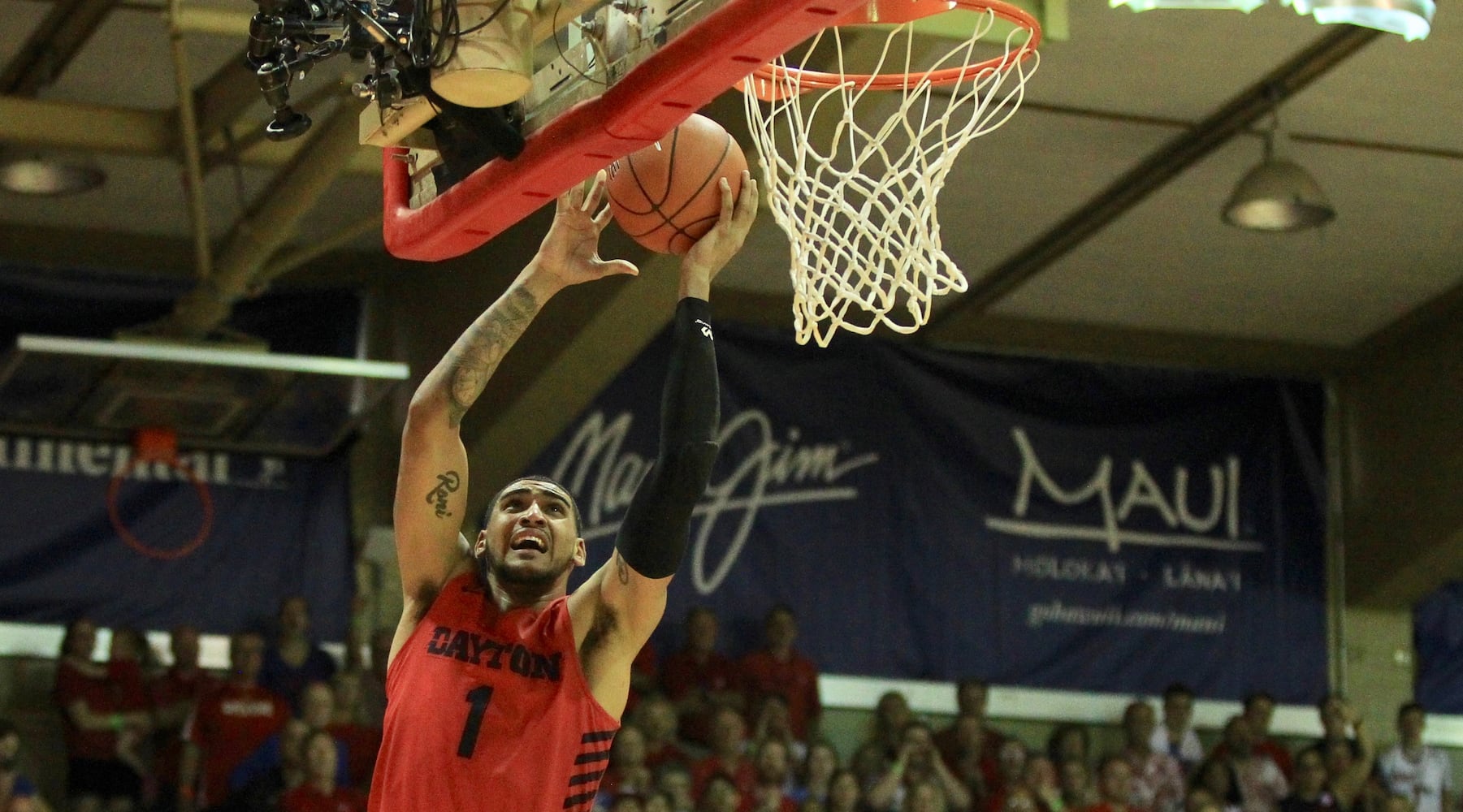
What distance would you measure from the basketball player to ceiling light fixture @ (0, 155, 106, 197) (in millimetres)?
6026

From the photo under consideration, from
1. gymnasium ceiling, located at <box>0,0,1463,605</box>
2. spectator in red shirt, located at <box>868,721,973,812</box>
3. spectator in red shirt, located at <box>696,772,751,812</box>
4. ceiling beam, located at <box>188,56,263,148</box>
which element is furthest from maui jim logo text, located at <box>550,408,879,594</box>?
ceiling beam, located at <box>188,56,263,148</box>

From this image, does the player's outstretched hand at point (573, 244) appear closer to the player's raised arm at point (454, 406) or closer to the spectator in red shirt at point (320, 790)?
the player's raised arm at point (454, 406)

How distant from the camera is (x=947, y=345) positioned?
1295 centimetres

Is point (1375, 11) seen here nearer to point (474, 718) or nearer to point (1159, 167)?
point (474, 718)

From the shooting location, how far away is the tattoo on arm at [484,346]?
4.43m

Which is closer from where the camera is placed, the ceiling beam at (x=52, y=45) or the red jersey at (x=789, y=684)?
the ceiling beam at (x=52, y=45)

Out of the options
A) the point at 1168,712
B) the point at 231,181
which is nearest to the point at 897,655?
the point at 1168,712

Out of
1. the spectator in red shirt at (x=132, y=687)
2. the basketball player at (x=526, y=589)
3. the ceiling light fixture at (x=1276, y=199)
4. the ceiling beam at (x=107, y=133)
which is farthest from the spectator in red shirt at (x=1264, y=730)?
the basketball player at (x=526, y=589)

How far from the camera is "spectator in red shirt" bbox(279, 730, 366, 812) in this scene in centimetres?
941

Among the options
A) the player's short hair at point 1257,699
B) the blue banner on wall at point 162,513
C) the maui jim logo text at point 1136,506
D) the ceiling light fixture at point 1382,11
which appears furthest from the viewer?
the maui jim logo text at point 1136,506

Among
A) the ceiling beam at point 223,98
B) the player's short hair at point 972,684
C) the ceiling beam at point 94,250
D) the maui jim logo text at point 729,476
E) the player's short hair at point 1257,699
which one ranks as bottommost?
the player's short hair at point 972,684

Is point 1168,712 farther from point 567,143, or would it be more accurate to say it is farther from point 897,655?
point 567,143

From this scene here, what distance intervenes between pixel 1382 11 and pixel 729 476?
759cm

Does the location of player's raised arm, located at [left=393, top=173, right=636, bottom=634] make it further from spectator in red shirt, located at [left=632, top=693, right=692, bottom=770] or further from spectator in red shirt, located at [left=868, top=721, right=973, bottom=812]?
spectator in red shirt, located at [left=868, top=721, right=973, bottom=812]
